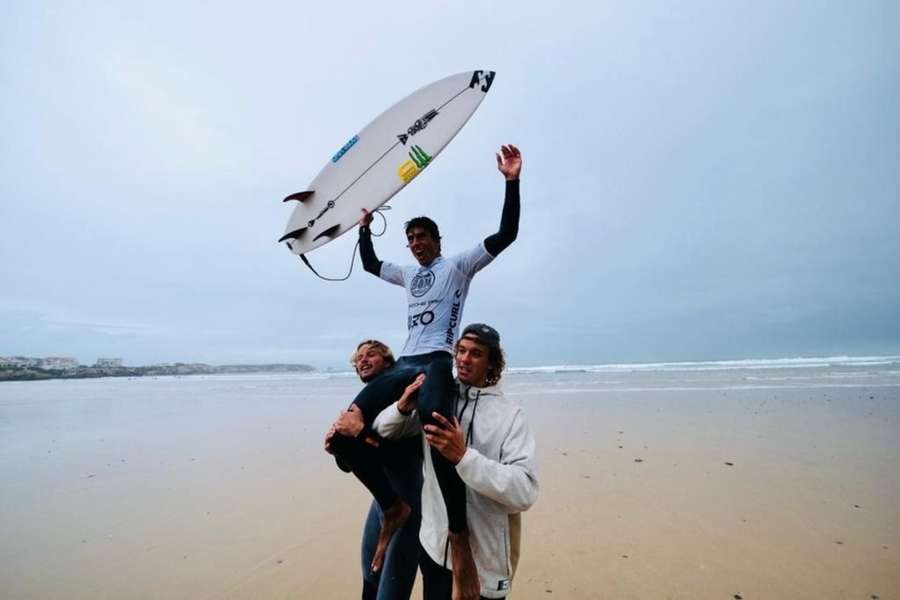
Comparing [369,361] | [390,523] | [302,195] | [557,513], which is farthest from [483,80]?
[557,513]

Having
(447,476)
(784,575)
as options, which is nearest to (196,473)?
(447,476)

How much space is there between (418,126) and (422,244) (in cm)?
155

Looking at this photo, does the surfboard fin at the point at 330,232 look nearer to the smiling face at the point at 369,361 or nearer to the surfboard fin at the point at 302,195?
the surfboard fin at the point at 302,195

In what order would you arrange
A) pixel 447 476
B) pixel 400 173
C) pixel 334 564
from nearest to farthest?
pixel 447 476 → pixel 334 564 → pixel 400 173

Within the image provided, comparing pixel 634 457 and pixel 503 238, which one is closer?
pixel 503 238

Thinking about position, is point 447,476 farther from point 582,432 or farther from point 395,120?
point 582,432

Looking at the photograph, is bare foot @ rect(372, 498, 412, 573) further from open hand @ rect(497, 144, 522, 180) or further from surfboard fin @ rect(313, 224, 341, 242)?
surfboard fin @ rect(313, 224, 341, 242)

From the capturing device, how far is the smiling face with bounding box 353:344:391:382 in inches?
94.9

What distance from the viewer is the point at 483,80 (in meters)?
3.18

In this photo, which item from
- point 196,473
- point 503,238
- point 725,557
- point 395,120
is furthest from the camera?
point 196,473

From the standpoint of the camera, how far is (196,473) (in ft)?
16.5

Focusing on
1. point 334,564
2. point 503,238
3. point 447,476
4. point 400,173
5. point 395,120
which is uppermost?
point 395,120

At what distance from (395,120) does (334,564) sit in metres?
3.63

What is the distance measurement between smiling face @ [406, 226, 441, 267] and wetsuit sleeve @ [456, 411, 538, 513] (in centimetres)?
124
